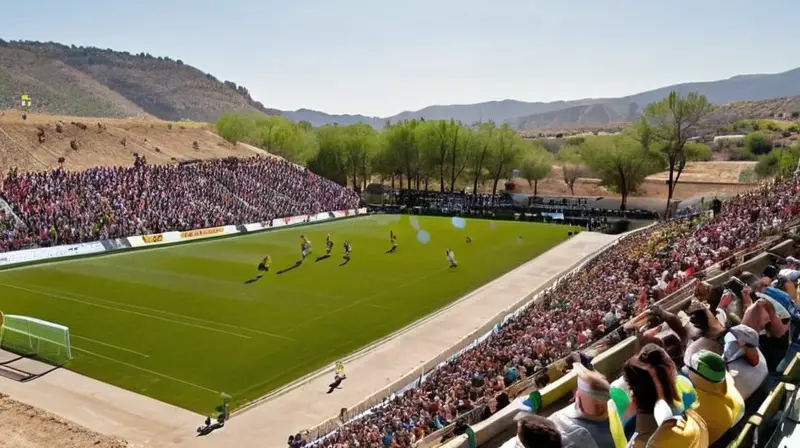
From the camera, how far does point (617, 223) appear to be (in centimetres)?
5359

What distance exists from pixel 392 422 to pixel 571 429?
999 cm

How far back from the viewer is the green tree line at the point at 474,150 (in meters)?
64.0

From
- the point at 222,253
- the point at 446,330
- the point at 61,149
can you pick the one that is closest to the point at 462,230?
the point at 222,253

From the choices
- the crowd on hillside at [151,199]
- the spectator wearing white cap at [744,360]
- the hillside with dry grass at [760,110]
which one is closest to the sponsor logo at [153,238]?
the crowd on hillside at [151,199]

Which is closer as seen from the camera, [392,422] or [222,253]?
[392,422]

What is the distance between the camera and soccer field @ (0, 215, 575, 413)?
19891mm

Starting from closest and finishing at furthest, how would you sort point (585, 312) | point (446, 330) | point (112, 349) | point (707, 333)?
1. point (707, 333)
2. point (585, 312)
3. point (112, 349)
4. point (446, 330)

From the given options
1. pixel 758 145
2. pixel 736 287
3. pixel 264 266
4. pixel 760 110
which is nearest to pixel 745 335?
pixel 736 287

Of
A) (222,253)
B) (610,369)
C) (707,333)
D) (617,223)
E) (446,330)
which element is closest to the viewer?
(707,333)

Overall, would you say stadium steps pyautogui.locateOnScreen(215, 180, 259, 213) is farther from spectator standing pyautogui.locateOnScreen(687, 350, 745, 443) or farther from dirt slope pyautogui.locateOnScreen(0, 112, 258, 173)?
spectator standing pyautogui.locateOnScreen(687, 350, 745, 443)

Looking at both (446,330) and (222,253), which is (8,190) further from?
(446,330)

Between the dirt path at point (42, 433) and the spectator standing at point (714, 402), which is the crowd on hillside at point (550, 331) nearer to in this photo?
the spectator standing at point (714, 402)

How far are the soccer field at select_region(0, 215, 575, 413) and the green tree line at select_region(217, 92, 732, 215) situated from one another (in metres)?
26.5

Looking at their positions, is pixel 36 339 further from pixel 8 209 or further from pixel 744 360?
pixel 8 209
